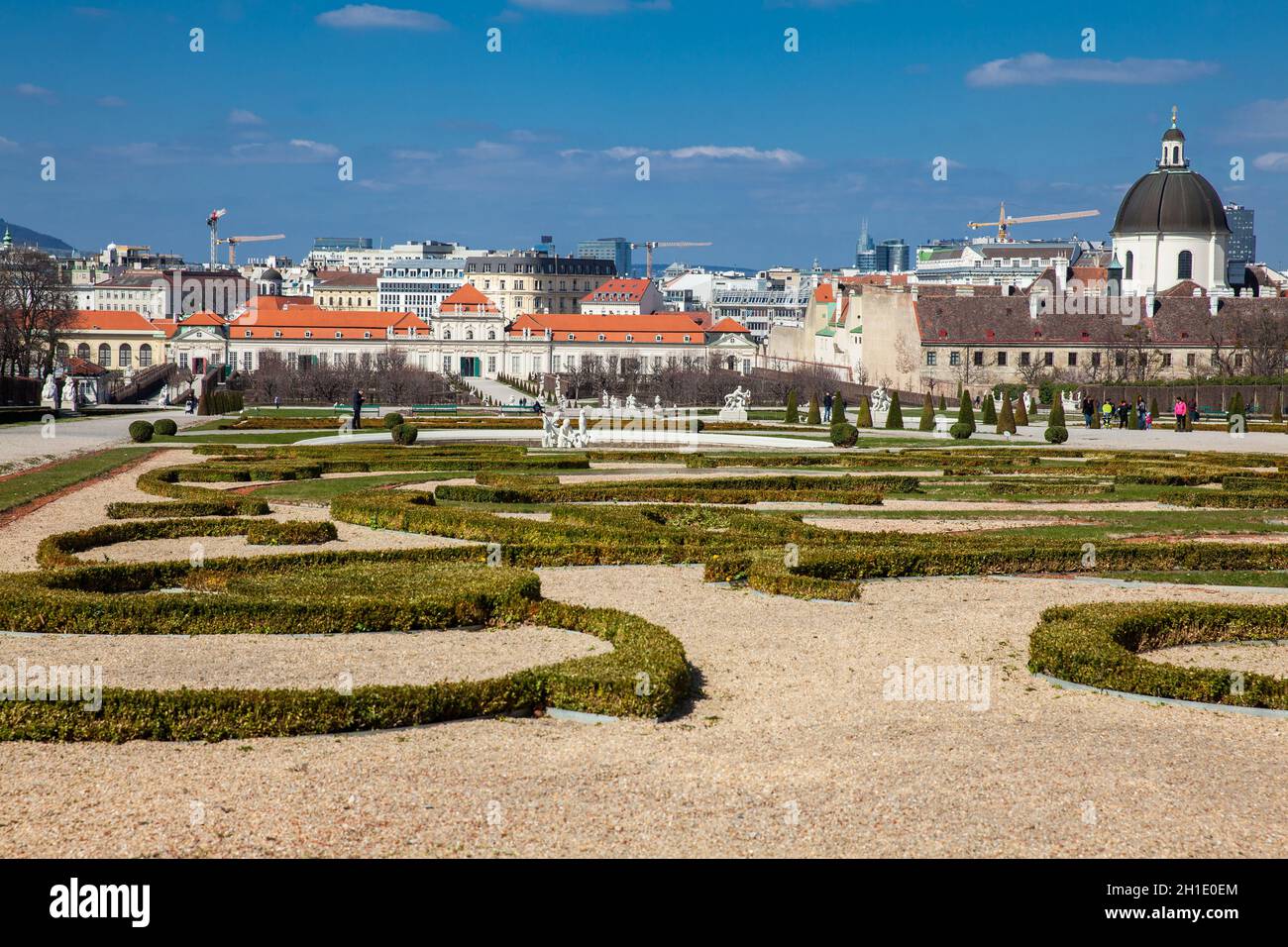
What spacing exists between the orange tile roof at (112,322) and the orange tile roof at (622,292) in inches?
1778

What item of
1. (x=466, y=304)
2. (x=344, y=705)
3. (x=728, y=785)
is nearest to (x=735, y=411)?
(x=344, y=705)

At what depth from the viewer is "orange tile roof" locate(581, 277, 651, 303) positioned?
431 ft

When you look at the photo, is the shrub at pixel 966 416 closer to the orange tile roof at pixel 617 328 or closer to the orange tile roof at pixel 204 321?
the orange tile roof at pixel 617 328

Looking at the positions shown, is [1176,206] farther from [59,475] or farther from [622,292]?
[59,475]

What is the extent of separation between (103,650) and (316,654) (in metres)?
1.44

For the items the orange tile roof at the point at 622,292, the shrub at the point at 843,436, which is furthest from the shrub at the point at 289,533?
the orange tile roof at the point at 622,292

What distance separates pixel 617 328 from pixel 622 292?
3975 centimetres

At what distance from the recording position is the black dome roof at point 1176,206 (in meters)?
84.6

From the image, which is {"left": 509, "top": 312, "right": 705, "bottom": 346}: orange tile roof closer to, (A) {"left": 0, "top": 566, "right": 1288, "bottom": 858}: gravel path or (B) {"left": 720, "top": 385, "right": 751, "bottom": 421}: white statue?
(B) {"left": 720, "top": 385, "right": 751, "bottom": 421}: white statue

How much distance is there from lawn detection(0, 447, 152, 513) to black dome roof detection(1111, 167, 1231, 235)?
2802 inches

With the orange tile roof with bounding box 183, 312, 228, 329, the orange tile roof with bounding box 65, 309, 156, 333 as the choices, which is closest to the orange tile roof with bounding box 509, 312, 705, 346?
the orange tile roof with bounding box 183, 312, 228, 329

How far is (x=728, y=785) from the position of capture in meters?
7.00
